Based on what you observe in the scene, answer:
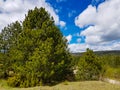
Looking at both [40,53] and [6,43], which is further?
[6,43]

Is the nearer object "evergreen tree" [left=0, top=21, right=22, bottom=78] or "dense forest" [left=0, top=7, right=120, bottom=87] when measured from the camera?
"dense forest" [left=0, top=7, right=120, bottom=87]

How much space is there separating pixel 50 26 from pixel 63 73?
31.1 ft

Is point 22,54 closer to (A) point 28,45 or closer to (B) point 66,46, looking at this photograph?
(A) point 28,45

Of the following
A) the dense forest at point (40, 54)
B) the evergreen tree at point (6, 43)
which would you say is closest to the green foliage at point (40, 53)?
the dense forest at point (40, 54)

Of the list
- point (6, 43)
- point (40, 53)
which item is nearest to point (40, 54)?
point (40, 53)

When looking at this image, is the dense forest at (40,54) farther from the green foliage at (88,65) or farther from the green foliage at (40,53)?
the green foliage at (88,65)

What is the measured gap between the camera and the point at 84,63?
5550 cm

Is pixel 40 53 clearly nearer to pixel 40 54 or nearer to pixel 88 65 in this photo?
pixel 40 54

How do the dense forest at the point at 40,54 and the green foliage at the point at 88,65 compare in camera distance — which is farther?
the green foliage at the point at 88,65

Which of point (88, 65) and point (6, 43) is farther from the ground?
point (6, 43)

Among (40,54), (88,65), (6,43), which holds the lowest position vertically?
(88,65)

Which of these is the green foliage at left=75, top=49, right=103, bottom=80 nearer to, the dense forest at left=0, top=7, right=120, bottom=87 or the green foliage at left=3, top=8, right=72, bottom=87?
the dense forest at left=0, top=7, right=120, bottom=87

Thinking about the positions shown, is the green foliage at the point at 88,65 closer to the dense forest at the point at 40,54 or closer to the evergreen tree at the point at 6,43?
the dense forest at the point at 40,54

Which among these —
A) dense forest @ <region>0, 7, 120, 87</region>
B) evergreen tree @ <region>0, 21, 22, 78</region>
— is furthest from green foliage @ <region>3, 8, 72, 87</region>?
evergreen tree @ <region>0, 21, 22, 78</region>
